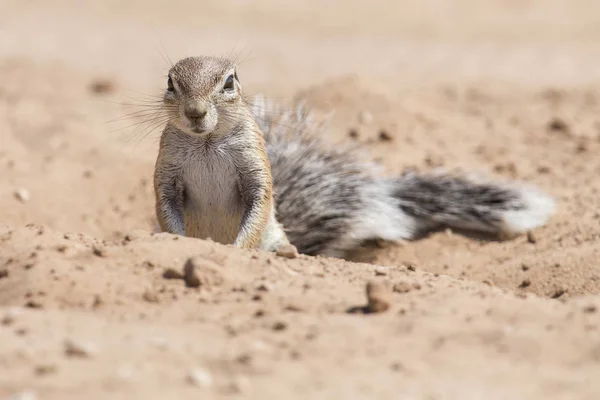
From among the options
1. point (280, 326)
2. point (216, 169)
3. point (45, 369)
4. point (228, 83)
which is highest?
point (228, 83)

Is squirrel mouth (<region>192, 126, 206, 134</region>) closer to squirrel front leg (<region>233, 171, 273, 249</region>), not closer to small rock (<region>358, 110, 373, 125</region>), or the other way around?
squirrel front leg (<region>233, 171, 273, 249</region>)

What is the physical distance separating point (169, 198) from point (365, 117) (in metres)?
3.57

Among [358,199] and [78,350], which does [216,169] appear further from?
[78,350]

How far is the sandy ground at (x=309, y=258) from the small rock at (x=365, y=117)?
63 millimetres

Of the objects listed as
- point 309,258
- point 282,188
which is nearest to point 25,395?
point 309,258

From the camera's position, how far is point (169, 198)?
591 cm

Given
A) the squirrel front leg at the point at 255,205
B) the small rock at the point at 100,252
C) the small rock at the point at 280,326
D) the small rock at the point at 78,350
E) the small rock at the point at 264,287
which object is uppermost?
the squirrel front leg at the point at 255,205

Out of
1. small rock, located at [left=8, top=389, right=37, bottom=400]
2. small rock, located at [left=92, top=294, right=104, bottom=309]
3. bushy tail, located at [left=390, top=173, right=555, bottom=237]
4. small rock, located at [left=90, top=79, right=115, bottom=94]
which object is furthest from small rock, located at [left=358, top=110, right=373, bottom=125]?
small rock, located at [left=8, top=389, right=37, bottom=400]

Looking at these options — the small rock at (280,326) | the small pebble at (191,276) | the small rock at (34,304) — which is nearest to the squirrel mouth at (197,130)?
the small pebble at (191,276)

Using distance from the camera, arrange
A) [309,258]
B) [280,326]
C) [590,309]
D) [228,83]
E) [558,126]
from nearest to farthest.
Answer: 1. [280,326]
2. [590,309]
3. [309,258]
4. [228,83]
5. [558,126]

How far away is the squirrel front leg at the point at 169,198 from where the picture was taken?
584cm

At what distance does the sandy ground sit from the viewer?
349 centimetres

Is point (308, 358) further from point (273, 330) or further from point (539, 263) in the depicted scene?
point (539, 263)

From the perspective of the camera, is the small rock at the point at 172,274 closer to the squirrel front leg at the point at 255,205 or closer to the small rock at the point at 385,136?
the squirrel front leg at the point at 255,205
